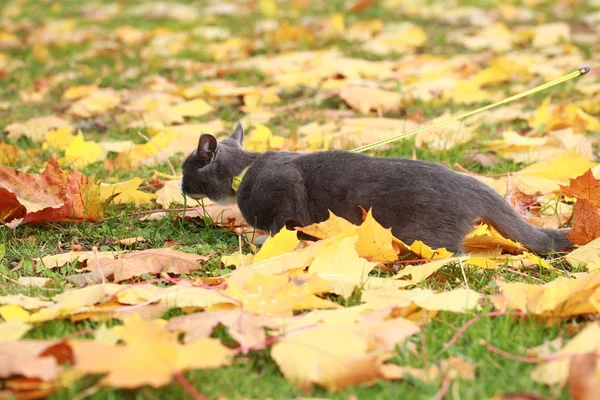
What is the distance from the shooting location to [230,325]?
2.08 metres

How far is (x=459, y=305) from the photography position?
2.22m

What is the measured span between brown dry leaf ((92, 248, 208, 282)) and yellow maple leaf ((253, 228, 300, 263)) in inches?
10.7

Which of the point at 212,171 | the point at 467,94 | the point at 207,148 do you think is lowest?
the point at 467,94

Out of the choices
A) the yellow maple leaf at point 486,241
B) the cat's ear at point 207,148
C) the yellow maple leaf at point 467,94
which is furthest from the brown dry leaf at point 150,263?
the yellow maple leaf at point 467,94

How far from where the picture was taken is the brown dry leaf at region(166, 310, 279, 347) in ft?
6.69

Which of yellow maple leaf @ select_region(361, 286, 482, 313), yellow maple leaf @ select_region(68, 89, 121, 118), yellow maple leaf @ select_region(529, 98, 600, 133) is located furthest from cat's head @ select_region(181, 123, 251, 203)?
yellow maple leaf @ select_region(68, 89, 121, 118)

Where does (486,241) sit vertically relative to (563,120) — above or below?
above

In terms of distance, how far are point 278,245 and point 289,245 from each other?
4 cm

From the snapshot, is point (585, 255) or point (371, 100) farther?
point (371, 100)

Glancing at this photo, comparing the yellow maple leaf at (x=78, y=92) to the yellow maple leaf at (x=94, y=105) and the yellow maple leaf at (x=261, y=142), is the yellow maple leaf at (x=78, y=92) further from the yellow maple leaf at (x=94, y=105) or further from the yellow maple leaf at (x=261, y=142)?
the yellow maple leaf at (x=261, y=142)

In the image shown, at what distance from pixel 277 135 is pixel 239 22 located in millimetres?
4531

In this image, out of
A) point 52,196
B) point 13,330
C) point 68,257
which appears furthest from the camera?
point 52,196

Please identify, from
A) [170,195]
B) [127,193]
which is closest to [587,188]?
[170,195]

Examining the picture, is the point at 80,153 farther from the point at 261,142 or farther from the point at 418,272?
the point at 418,272
